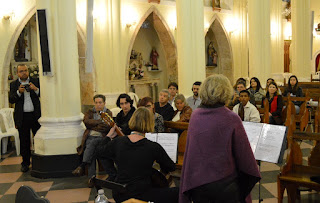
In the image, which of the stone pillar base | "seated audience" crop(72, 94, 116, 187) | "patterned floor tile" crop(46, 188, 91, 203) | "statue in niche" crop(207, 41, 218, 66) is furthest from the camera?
"statue in niche" crop(207, 41, 218, 66)

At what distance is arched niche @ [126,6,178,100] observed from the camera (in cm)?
1412

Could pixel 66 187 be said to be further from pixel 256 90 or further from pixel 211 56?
pixel 211 56

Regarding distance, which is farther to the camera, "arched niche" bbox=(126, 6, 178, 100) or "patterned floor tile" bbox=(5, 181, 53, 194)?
"arched niche" bbox=(126, 6, 178, 100)

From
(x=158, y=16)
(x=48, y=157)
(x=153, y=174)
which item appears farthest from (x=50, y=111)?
(x=158, y=16)

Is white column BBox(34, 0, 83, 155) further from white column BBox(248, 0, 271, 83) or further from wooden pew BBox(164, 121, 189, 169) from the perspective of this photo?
white column BBox(248, 0, 271, 83)

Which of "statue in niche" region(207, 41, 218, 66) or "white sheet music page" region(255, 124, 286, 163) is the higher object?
"statue in niche" region(207, 41, 218, 66)

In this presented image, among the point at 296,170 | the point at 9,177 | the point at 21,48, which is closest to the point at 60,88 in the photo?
the point at 9,177

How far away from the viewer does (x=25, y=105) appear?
6.57 metres

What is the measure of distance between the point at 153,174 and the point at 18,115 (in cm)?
353

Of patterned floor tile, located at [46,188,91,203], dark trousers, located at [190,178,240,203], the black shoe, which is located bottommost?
patterned floor tile, located at [46,188,91,203]

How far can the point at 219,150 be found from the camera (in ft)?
9.59

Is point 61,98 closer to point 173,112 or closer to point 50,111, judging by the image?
point 50,111

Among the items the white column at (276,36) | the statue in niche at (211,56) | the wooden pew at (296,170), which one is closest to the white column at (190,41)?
the wooden pew at (296,170)

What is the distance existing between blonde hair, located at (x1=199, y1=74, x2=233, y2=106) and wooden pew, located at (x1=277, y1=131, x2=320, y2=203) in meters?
1.89
